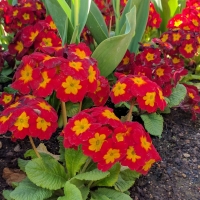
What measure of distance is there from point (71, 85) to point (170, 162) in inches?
33.3

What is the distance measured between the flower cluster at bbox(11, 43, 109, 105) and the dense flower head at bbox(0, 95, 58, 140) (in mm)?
70

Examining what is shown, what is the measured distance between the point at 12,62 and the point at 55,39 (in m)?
0.48

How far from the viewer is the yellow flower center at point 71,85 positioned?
1804mm

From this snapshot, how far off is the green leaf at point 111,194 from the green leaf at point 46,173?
167mm

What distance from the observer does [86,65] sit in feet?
6.02

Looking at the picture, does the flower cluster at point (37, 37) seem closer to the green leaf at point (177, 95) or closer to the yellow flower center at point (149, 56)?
the yellow flower center at point (149, 56)

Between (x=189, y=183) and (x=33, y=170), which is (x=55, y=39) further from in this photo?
(x=189, y=183)

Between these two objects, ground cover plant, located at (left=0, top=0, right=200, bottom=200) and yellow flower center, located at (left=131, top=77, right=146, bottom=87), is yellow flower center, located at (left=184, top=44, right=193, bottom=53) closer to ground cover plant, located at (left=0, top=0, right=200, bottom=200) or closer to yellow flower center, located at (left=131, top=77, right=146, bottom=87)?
ground cover plant, located at (left=0, top=0, right=200, bottom=200)

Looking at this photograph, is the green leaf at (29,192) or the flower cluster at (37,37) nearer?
the green leaf at (29,192)

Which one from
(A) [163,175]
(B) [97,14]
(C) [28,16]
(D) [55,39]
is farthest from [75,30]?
(A) [163,175]

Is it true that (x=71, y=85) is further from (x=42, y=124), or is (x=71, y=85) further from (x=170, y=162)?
(x=170, y=162)

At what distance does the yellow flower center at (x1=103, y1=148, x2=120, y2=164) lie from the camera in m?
1.70

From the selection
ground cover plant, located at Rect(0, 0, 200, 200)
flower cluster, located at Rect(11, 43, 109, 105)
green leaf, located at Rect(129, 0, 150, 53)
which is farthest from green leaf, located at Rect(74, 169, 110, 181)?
green leaf, located at Rect(129, 0, 150, 53)

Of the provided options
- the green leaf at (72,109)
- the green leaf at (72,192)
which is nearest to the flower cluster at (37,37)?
the green leaf at (72,109)
